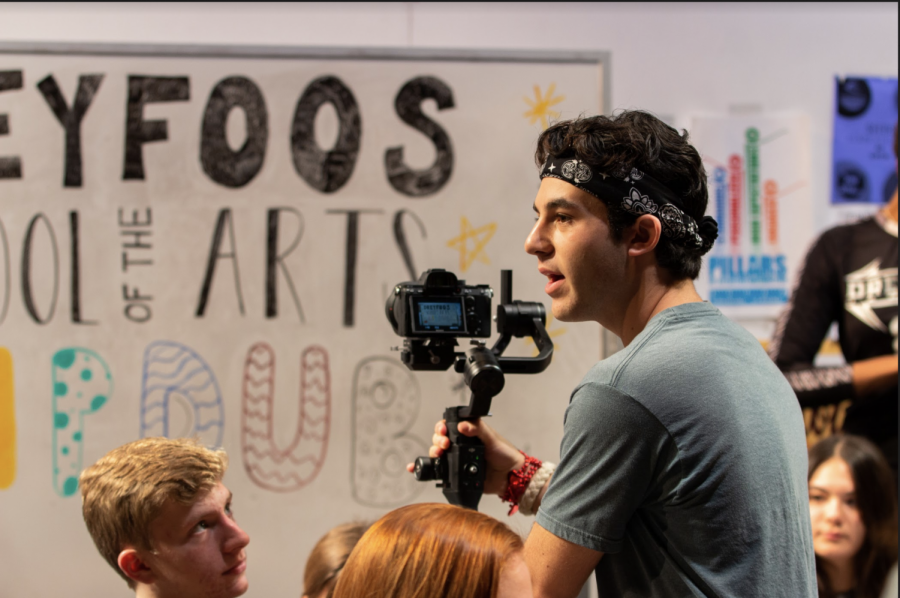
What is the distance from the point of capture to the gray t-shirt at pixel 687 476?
0.93 meters

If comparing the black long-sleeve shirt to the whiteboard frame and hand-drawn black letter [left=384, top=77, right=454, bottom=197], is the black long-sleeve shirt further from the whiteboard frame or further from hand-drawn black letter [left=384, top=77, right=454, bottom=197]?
hand-drawn black letter [left=384, top=77, right=454, bottom=197]

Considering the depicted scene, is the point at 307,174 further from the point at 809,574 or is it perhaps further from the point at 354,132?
the point at 809,574

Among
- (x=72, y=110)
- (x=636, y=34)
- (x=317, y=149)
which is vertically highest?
(x=636, y=34)

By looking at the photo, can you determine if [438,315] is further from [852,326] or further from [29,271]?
[852,326]

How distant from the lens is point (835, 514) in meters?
2.12

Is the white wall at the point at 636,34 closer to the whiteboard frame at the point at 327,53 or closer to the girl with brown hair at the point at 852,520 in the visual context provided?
the whiteboard frame at the point at 327,53

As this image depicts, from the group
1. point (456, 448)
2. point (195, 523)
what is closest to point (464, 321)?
point (456, 448)

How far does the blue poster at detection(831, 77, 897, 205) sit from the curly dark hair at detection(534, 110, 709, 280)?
1.56 metres

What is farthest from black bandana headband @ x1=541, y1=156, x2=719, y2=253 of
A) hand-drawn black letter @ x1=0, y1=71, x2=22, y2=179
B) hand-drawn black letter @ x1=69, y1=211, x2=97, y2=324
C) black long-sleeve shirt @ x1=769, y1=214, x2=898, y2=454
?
hand-drawn black letter @ x1=0, y1=71, x2=22, y2=179

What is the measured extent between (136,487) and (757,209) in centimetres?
197

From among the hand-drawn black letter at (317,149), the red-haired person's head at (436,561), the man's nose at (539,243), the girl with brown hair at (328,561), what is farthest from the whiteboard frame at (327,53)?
the red-haired person's head at (436,561)

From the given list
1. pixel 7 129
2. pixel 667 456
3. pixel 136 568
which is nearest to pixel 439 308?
pixel 667 456

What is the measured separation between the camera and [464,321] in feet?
4.35

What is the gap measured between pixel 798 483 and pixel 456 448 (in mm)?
516
